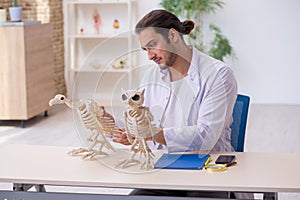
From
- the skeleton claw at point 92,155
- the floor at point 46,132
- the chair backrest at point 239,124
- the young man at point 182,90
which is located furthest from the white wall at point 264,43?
the skeleton claw at point 92,155

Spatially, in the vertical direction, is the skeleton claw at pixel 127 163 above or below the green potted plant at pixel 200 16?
below

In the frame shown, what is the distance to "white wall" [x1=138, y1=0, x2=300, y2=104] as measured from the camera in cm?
703

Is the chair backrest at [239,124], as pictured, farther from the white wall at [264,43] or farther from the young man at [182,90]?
the white wall at [264,43]

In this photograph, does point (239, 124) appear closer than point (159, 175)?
No

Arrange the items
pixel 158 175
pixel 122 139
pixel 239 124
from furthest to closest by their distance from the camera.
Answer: pixel 239 124 → pixel 122 139 → pixel 158 175

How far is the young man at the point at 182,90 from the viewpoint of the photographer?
230cm

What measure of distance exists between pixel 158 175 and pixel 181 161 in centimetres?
17

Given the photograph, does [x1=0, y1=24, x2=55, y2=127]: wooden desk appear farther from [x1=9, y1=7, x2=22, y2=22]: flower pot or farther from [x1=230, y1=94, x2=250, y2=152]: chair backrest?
[x1=230, y1=94, x2=250, y2=152]: chair backrest

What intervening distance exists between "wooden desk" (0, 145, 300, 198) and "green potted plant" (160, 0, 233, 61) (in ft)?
14.6

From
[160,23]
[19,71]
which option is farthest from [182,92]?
[19,71]

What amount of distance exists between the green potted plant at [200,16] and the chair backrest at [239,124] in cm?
403

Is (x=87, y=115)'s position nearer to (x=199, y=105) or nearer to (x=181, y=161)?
(x=181, y=161)

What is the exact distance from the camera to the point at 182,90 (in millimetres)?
2428

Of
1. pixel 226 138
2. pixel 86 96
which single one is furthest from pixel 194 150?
pixel 86 96
